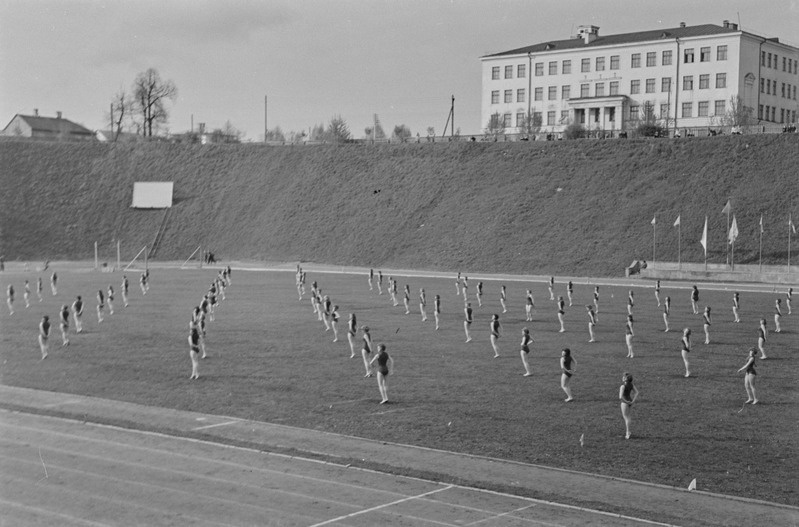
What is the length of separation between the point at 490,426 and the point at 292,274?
4630cm

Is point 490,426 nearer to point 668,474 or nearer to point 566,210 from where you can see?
point 668,474

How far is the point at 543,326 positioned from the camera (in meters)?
37.3

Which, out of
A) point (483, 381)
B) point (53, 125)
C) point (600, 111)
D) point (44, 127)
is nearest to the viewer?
point (483, 381)

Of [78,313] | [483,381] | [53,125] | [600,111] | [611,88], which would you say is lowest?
[483,381]

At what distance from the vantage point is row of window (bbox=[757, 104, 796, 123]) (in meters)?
85.8

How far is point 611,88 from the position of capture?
90625 mm

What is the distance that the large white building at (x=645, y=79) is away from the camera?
83.0 m

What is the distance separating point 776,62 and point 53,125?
9826 centimetres

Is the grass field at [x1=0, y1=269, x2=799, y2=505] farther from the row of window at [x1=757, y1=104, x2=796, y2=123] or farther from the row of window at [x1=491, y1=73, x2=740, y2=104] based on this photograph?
the row of window at [x1=757, y1=104, x2=796, y2=123]

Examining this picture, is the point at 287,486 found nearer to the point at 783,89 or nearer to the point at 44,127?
the point at 783,89

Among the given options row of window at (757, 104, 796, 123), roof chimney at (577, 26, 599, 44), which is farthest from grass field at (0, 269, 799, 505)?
roof chimney at (577, 26, 599, 44)

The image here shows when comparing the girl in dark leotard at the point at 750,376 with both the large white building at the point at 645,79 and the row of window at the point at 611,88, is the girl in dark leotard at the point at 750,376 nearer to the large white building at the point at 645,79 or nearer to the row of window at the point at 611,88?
the large white building at the point at 645,79

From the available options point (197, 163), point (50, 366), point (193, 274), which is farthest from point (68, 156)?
point (50, 366)

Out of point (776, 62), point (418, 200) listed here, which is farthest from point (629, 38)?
point (418, 200)
